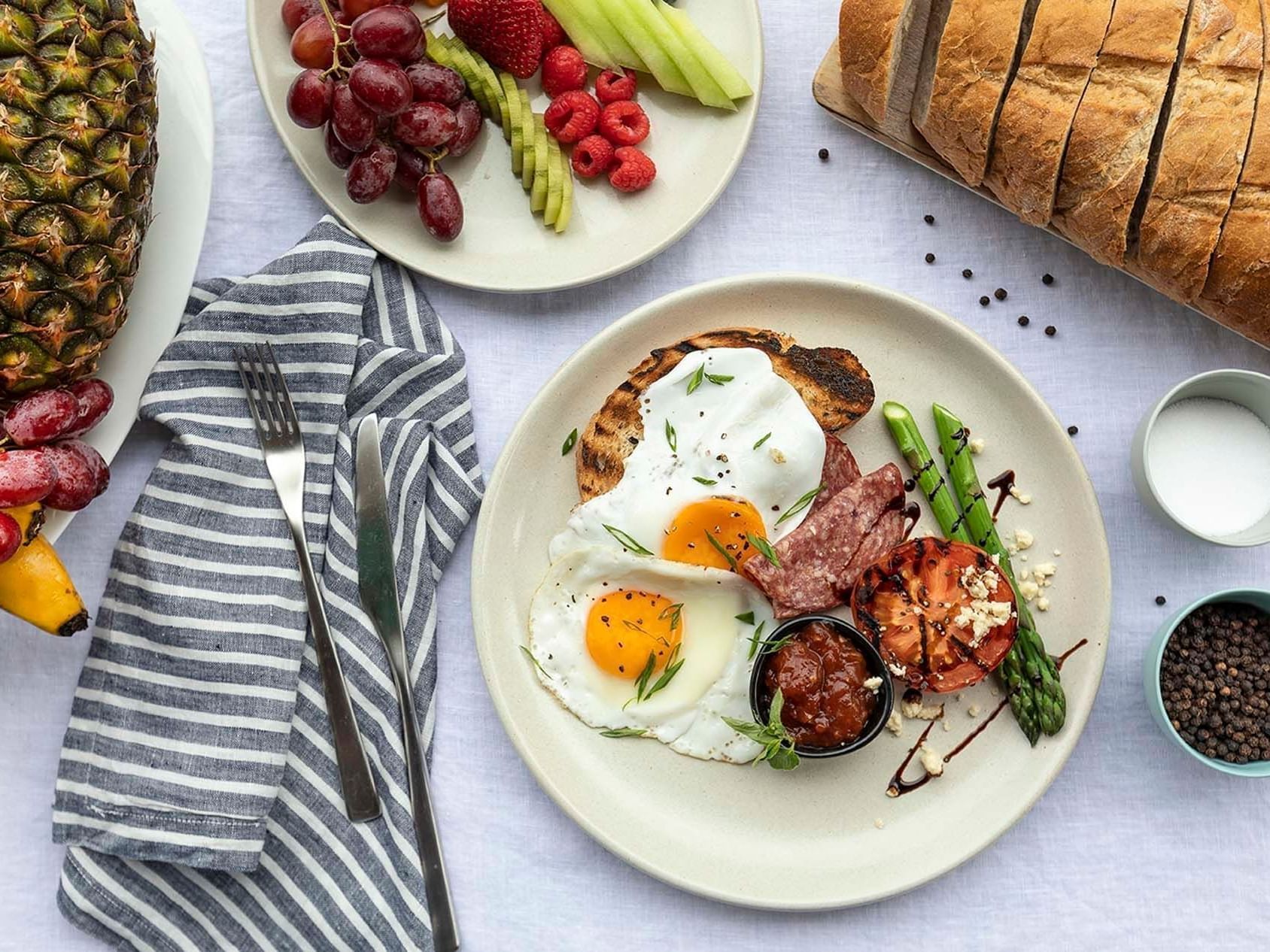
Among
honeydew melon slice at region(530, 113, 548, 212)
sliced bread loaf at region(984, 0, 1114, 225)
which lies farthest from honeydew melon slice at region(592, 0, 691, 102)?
sliced bread loaf at region(984, 0, 1114, 225)

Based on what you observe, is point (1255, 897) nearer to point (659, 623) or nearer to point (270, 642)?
point (659, 623)

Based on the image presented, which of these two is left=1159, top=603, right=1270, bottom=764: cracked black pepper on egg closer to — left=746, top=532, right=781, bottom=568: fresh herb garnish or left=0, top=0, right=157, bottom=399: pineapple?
left=746, top=532, right=781, bottom=568: fresh herb garnish

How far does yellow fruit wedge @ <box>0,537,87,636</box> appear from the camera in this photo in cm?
227

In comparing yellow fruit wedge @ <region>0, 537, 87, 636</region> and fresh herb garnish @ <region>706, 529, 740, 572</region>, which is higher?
yellow fruit wedge @ <region>0, 537, 87, 636</region>

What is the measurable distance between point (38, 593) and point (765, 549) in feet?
5.47

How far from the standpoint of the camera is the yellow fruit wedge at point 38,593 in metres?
2.27

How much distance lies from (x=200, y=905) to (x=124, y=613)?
774 millimetres

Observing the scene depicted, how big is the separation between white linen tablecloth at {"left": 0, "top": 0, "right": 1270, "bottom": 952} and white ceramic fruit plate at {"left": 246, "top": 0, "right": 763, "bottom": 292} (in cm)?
12

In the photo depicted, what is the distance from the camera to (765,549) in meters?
2.52

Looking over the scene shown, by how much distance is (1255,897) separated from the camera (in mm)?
2740

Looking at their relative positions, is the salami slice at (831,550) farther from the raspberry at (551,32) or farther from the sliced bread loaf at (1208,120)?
the raspberry at (551,32)

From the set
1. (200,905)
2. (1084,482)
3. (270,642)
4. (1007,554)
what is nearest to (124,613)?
(270,642)

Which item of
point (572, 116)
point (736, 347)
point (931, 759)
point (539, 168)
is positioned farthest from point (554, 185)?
point (931, 759)

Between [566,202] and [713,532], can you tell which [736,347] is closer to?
Result: [713,532]
